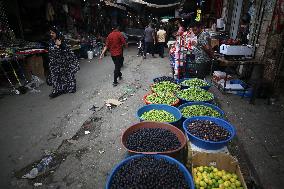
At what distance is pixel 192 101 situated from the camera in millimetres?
5402

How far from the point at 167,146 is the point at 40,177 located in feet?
7.83

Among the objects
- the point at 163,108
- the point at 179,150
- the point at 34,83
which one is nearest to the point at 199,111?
the point at 163,108

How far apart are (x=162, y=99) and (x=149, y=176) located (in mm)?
2885

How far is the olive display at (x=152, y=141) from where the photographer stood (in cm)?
365

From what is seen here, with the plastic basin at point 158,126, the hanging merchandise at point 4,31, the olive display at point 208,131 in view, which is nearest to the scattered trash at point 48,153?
the plastic basin at point 158,126

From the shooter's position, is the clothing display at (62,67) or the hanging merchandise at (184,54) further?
the hanging merchandise at (184,54)

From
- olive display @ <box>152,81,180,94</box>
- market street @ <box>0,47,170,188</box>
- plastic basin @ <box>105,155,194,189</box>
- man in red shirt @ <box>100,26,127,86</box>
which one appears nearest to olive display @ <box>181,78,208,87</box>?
olive display @ <box>152,81,180,94</box>

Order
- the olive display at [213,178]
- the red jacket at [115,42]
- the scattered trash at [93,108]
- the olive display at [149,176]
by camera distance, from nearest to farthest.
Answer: the olive display at [149,176]
the olive display at [213,178]
the scattered trash at [93,108]
the red jacket at [115,42]

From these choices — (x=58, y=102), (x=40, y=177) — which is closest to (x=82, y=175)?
(x=40, y=177)

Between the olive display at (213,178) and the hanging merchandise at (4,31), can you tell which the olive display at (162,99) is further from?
the hanging merchandise at (4,31)

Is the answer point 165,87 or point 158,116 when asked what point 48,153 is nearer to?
point 158,116

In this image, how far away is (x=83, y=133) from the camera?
5.46 m

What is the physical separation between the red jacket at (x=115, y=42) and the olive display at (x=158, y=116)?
4.07 metres

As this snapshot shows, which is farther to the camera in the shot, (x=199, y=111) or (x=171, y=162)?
(x=199, y=111)
